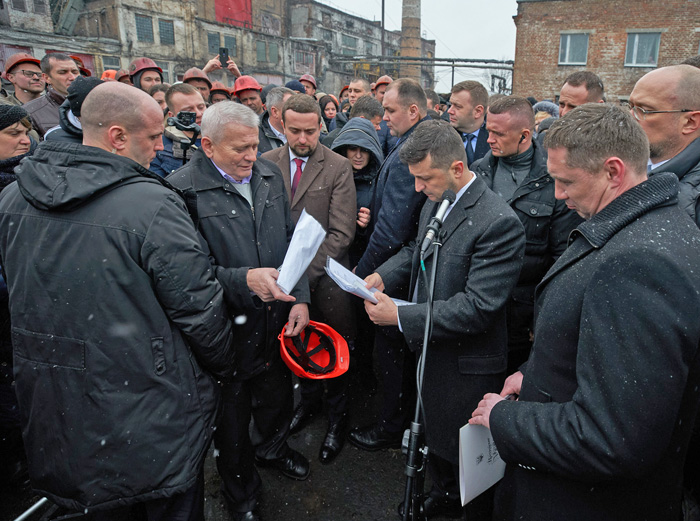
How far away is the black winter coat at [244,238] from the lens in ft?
8.72

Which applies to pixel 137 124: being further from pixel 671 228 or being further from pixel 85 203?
pixel 671 228

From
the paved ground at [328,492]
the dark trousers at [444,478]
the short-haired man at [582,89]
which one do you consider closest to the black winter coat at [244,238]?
the paved ground at [328,492]

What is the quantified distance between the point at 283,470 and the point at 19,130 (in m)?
3.28

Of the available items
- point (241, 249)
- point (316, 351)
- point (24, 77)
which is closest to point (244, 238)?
point (241, 249)

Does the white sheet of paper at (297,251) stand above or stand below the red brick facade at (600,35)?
below

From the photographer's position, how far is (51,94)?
5137mm

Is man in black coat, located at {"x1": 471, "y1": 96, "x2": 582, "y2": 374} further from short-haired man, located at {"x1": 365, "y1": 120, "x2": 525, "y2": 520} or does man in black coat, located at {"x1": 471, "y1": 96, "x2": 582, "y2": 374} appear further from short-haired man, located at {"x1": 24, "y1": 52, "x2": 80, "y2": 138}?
short-haired man, located at {"x1": 24, "y1": 52, "x2": 80, "y2": 138}

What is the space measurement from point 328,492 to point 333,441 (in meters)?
0.43

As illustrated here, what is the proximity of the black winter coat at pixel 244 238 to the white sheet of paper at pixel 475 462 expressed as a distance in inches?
54.6

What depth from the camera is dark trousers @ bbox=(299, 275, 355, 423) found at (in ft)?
11.8

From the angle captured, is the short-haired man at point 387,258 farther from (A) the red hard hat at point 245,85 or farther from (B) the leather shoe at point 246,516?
(A) the red hard hat at point 245,85

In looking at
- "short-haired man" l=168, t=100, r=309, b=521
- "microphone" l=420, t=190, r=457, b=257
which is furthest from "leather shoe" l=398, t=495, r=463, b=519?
"microphone" l=420, t=190, r=457, b=257

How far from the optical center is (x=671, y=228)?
1330mm

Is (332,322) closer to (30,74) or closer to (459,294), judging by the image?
(459,294)
